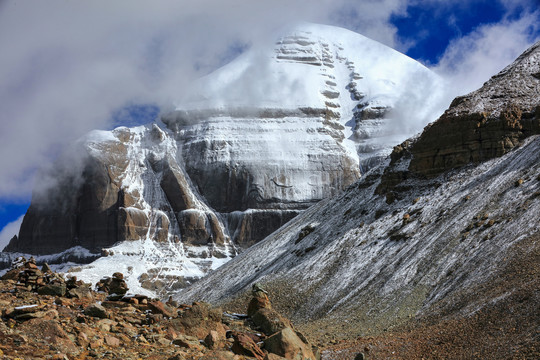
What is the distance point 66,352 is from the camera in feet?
45.6

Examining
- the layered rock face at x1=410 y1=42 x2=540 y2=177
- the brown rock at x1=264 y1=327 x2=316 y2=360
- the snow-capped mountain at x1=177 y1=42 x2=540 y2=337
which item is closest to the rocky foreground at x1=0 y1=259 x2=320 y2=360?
the brown rock at x1=264 y1=327 x2=316 y2=360

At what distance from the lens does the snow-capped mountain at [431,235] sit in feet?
145

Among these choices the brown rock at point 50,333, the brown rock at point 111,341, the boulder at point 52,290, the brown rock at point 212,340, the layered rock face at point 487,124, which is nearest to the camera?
the brown rock at point 50,333

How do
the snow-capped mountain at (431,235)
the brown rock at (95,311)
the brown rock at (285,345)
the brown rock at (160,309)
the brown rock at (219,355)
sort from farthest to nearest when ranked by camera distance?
the snow-capped mountain at (431,235) < the brown rock at (160,309) < the brown rock at (285,345) < the brown rock at (95,311) < the brown rock at (219,355)

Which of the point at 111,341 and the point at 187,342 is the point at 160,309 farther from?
the point at 111,341

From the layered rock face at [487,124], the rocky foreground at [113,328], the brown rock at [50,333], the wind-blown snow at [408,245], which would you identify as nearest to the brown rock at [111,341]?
the rocky foreground at [113,328]

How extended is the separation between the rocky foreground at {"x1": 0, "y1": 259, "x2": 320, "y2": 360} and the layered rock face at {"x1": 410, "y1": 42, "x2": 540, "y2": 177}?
197 ft

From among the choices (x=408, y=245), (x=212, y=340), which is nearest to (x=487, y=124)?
(x=408, y=245)

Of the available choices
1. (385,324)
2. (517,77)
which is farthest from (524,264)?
(517,77)

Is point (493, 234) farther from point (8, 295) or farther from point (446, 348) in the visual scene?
point (8, 295)

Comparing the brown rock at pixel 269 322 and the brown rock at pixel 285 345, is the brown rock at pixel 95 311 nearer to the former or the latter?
the brown rock at pixel 285 345

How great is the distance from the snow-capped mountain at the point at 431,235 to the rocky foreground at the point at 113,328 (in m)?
13.7

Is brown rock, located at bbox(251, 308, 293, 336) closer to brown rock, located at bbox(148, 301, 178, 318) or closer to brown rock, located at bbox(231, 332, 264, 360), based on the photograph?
brown rock, located at bbox(231, 332, 264, 360)

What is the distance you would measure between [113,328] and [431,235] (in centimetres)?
4945
